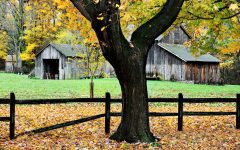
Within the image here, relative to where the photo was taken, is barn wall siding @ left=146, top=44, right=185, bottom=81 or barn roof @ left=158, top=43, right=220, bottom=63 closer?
barn roof @ left=158, top=43, right=220, bottom=63

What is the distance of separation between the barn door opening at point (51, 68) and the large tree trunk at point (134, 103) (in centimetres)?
4823

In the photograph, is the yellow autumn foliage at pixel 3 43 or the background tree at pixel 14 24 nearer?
the background tree at pixel 14 24

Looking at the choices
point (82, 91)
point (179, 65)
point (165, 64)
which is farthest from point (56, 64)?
point (82, 91)

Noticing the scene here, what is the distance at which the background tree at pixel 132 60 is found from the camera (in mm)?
10008

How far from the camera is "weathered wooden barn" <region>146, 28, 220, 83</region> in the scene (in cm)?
5247

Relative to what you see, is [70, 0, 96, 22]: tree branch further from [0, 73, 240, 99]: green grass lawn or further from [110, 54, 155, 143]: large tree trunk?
[0, 73, 240, 99]: green grass lawn

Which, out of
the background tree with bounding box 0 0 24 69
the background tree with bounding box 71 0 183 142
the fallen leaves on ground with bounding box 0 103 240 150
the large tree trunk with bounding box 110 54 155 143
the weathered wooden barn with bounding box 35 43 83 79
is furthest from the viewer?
the background tree with bounding box 0 0 24 69

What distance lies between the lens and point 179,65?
173 ft

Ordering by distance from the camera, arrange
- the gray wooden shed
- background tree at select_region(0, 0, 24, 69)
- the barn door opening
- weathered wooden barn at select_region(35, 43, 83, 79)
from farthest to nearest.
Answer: background tree at select_region(0, 0, 24, 69)
the barn door opening
weathered wooden barn at select_region(35, 43, 83, 79)
the gray wooden shed

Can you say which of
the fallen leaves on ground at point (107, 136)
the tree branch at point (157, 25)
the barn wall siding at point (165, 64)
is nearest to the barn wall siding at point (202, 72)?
the barn wall siding at point (165, 64)

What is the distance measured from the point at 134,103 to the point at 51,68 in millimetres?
51864

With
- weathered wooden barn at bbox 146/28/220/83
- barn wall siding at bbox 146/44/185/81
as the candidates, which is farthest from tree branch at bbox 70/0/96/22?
barn wall siding at bbox 146/44/185/81

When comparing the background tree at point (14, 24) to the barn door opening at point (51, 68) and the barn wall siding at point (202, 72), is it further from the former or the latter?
the barn wall siding at point (202, 72)

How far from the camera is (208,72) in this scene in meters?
55.1
